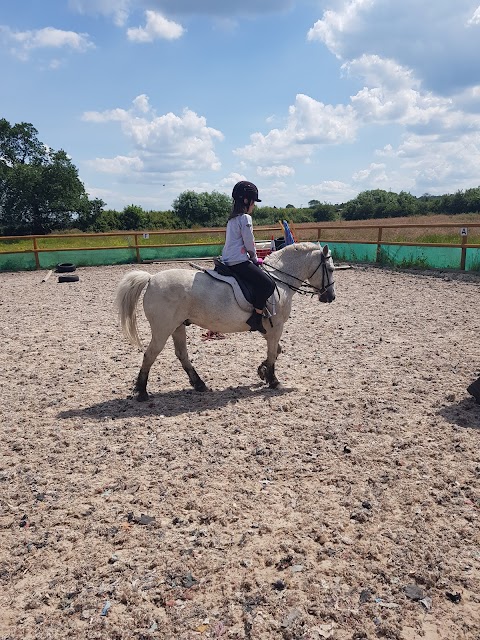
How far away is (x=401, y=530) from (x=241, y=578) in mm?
1045

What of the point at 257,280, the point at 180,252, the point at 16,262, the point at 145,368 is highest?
the point at 257,280

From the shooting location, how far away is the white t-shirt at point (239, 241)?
5.00 m

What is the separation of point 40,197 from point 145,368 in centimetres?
4246

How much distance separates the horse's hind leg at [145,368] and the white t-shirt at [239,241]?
1.19 meters

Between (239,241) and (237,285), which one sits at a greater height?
(239,241)

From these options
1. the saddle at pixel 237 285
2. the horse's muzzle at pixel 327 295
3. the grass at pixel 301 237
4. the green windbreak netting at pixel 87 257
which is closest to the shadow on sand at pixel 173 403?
the saddle at pixel 237 285

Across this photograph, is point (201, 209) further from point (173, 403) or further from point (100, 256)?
point (173, 403)

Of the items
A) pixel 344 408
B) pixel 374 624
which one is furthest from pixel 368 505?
pixel 344 408

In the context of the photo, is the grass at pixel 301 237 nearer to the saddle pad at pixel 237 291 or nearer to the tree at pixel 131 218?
the saddle pad at pixel 237 291

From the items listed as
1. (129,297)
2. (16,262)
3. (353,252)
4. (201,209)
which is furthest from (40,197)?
(129,297)

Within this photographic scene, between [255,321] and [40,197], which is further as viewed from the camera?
[40,197]

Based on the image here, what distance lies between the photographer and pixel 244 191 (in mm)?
5020

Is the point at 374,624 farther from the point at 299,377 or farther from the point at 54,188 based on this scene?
the point at 54,188

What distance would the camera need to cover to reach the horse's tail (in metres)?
5.15
